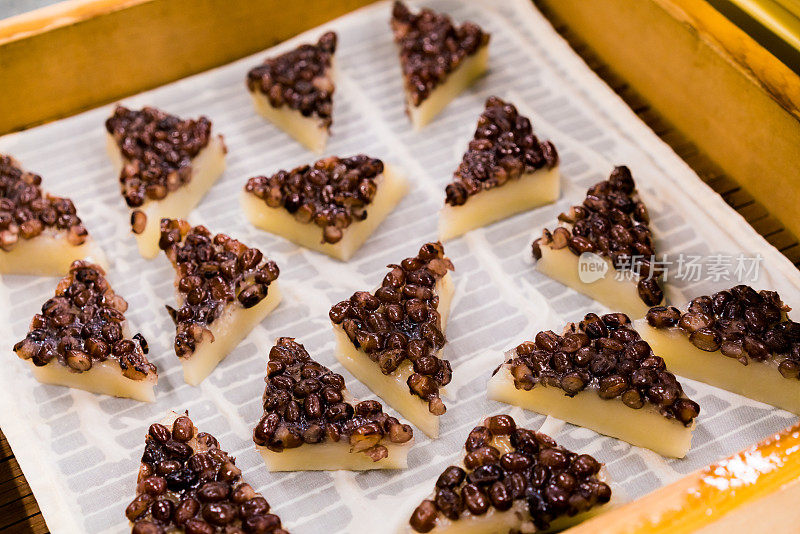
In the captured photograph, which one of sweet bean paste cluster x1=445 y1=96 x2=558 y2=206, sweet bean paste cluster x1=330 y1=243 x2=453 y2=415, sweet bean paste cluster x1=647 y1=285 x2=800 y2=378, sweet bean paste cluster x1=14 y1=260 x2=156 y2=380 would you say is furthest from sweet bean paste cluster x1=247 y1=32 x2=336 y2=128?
sweet bean paste cluster x1=647 y1=285 x2=800 y2=378

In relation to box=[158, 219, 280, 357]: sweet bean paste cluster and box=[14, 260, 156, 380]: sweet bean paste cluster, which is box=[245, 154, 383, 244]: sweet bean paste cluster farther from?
box=[14, 260, 156, 380]: sweet bean paste cluster

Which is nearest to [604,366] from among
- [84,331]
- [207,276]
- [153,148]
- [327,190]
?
[327,190]

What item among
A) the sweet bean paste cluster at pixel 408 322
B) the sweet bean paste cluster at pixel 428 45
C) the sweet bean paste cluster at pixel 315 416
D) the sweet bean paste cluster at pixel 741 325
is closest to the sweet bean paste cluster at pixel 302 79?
the sweet bean paste cluster at pixel 428 45

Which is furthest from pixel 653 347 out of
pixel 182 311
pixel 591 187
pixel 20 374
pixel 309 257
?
pixel 20 374

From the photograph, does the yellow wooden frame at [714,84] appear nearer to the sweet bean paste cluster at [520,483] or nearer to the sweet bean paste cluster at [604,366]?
the sweet bean paste cluster at [604,366]

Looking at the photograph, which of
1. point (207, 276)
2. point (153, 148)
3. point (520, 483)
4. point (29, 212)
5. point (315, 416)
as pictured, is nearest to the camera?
point (520, 483)

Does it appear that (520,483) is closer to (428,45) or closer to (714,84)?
(714,84)
